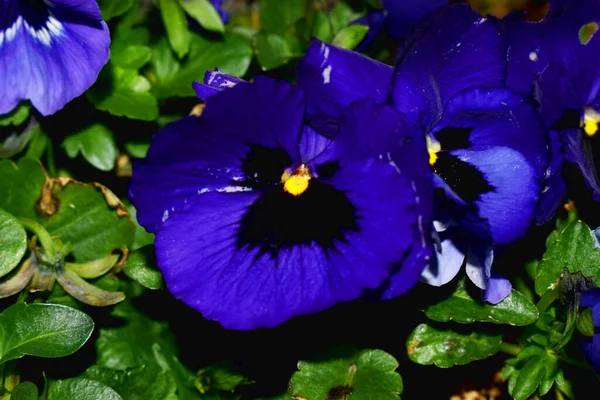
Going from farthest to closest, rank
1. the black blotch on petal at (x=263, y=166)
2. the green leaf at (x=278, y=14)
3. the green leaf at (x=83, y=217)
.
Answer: the green leaf at (x=278, y=14)
the green leaf at (x=83, y=217)
the black blotch on petal at (x=263, y=166)

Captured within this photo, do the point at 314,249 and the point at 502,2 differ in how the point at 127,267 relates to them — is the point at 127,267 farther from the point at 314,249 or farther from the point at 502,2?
the point at 502,2

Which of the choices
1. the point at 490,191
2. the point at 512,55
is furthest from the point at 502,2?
the point at 490,191

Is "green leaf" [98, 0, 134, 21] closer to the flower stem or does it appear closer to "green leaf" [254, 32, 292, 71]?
"green leaf" [254, 32, 292, 71]

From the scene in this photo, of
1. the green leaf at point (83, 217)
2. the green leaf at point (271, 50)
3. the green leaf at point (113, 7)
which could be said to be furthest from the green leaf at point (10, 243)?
the green leaf at point (271, 50)

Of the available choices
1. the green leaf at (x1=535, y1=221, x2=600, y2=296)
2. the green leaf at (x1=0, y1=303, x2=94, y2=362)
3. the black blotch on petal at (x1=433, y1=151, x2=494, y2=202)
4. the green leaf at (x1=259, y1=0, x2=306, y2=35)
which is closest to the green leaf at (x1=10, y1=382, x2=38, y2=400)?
the green leaf at (x1=0, y1=303, x2=94, y2=362)

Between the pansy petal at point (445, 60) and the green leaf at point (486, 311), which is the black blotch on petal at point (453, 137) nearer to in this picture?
the pansy petal at point (445, 60)
